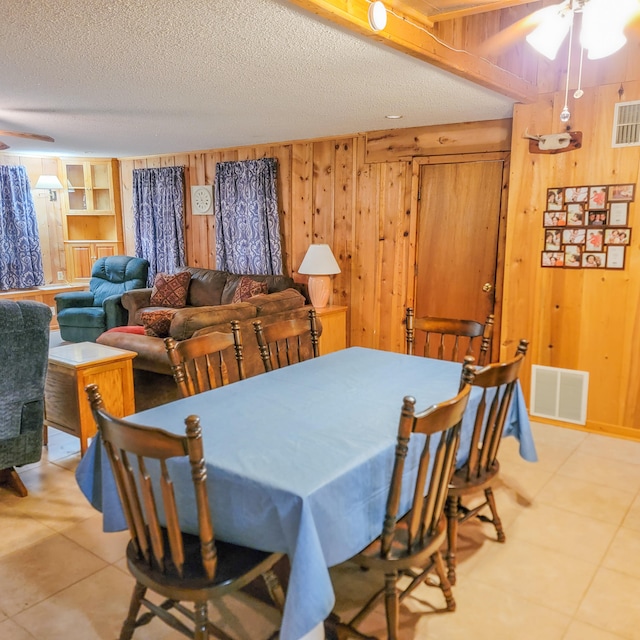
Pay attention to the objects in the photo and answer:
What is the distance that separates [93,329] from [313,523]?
17.6ft

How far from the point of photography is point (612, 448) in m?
3.64

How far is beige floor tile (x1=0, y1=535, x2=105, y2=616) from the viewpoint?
2203 mm

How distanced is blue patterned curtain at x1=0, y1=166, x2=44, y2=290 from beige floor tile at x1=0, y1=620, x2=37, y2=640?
5.54 m

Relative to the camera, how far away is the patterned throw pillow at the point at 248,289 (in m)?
5.62

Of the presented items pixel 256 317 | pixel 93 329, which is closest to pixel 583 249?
pixel 256 317

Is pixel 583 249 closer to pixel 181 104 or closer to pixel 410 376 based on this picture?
pixel 410 376

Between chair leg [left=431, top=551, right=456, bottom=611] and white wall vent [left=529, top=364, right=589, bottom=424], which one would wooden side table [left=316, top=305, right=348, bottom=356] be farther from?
chair leg [left=431, top=551, right=456, bottom=611]

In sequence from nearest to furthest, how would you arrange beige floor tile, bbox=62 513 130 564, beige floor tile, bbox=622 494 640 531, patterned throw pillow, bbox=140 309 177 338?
beige floor tile, bbox=62 513 130 564 < beige floor tile, bbox=622 494 640 531 < patterned throw pillow, bbox=140 309 177 338

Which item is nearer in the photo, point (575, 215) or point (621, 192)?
point (621, 192)

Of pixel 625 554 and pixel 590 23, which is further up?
pixel 590 23

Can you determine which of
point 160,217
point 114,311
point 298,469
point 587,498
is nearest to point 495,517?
point 587,498

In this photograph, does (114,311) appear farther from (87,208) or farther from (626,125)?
(626,125)

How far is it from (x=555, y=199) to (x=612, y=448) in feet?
5.58

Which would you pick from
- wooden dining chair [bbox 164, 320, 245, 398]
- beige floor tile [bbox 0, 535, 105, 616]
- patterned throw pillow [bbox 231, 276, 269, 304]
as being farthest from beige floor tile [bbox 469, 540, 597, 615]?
patterned throw pillow [bbox 231, 276, 269, 304]
